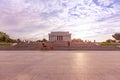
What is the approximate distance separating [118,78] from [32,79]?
2841 millimetres

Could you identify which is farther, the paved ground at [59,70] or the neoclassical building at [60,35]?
the neoclassical building at [60,35]

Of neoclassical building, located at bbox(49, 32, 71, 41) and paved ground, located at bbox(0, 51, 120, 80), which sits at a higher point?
neoclassical building, located at bbox(49, 32, 71, 41)

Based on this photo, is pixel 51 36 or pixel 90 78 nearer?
pixel 90 78

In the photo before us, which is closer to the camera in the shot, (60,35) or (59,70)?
(59,70)

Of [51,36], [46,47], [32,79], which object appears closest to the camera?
[32,79]

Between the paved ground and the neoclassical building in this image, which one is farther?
the neoclassical building

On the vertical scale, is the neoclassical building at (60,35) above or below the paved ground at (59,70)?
above

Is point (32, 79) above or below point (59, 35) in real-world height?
below

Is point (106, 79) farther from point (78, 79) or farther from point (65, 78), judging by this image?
point (65, 78)

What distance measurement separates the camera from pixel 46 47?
31547mm

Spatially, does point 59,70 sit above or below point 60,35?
below

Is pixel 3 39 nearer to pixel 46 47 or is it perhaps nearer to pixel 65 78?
pixel 46 47

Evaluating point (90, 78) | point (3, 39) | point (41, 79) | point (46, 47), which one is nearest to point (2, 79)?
point (41, 79)

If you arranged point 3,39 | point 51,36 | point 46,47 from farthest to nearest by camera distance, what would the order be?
point 51,36 → point 3,39 → point 46,47
